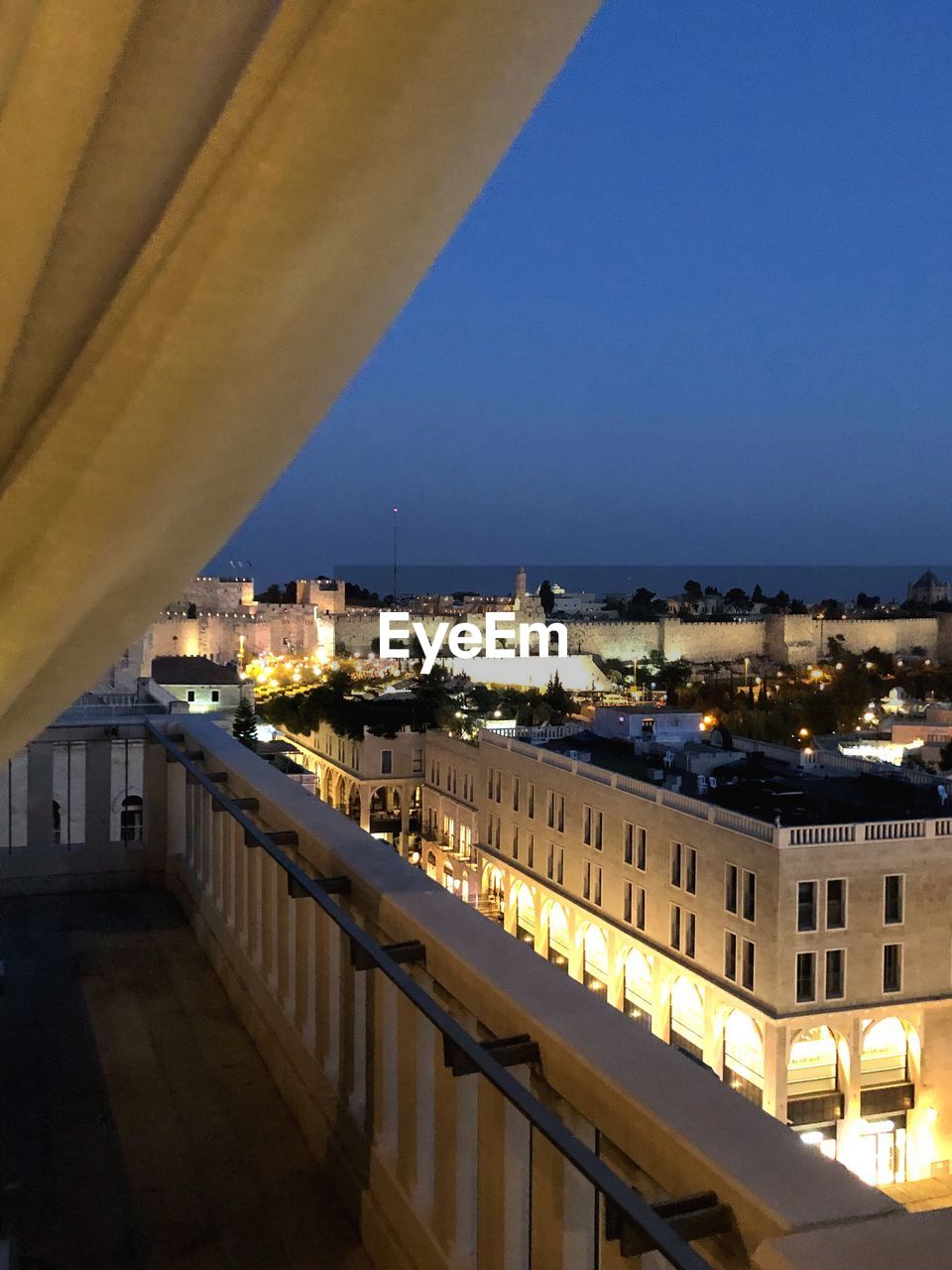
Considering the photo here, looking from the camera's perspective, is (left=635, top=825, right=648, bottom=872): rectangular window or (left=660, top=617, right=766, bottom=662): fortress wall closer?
(left=635, top=825, right=648, bottom=872): rectangular window

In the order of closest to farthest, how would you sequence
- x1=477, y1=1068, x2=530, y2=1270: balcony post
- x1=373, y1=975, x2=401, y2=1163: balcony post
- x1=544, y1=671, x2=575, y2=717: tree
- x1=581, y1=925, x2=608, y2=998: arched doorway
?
x1=477, y1=1068, x2=530, y2=1270: balcony post < x1=373, y1=975, x2=401, y2=1163: balcony post < x1=581, y1=925, x2=608, y2=998: arched doorway < x1=544, y1=671, x2=575, y2=717: tree

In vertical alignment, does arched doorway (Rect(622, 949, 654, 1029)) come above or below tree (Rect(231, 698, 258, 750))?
below

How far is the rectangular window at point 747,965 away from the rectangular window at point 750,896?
0.85ft

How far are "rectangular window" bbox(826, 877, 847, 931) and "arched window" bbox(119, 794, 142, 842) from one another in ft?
30.8

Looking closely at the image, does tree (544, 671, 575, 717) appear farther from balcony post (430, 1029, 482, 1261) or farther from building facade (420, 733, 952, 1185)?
balcony post (430, 1029, 482, 1261)

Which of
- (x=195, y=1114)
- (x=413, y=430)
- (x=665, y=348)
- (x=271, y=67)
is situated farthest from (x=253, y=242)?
(x=665, y=348)

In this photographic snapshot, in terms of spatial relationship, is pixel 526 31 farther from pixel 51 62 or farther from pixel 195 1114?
pixel 195 1114

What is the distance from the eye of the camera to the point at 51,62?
622 mm

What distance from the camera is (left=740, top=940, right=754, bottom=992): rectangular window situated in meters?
11.4

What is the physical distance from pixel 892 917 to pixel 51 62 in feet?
39.2

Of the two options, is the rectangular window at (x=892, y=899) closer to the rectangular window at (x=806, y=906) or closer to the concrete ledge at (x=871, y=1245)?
the rectangular window at (x=806, y=906)

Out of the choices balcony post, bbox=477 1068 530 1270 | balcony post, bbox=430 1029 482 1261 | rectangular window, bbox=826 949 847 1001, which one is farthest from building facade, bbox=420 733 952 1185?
balcony post, bbox=477 1068 530 1270

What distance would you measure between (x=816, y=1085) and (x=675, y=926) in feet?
7.16

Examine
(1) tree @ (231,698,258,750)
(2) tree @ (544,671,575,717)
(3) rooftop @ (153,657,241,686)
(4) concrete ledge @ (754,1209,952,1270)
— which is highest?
(4) concrete ledge @ (754,1209,952,1270)
